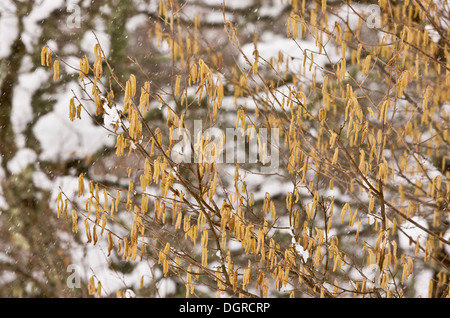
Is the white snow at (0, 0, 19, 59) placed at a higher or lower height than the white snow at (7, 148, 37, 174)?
higher

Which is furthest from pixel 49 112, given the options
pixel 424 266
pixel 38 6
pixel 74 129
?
→ pixel 424 266

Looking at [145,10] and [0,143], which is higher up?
[145,10]

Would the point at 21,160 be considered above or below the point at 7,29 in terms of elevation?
below

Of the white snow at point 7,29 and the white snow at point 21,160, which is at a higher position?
the white snow at point 7,29

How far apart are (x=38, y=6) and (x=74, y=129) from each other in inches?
51.3
